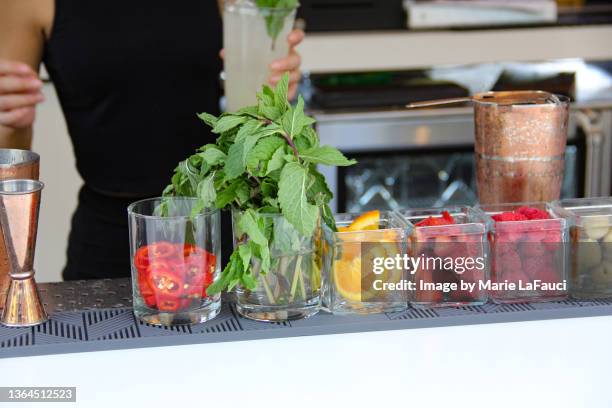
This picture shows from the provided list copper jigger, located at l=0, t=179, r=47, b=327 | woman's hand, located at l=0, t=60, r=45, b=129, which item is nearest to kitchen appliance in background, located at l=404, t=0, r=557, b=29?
woman's hand, located at l=0, t=60, r=45, b=129

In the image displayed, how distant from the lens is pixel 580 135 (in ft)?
9.53

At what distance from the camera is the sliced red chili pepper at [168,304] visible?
126 cm

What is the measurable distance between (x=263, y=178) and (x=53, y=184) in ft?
6.05

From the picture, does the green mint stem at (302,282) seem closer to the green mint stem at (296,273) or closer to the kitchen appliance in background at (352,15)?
the green mint stem at (296,273)

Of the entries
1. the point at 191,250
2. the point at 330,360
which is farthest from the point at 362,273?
the point at 191,250

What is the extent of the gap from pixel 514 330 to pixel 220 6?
3.60 ft

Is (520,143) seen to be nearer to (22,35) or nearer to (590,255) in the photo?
(590,255)

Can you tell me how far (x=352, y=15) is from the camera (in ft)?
10.4

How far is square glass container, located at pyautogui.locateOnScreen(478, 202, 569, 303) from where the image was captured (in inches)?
52.3

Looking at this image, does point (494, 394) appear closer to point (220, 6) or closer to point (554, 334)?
point (554, 334)

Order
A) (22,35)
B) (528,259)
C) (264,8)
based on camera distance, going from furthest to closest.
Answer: (22,35), (264,8), (528,259)

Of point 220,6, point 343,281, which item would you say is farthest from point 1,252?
point 220,6

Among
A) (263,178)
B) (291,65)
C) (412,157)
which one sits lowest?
(412,157)

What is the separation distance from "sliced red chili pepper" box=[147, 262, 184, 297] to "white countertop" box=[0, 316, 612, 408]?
0.25 ft
